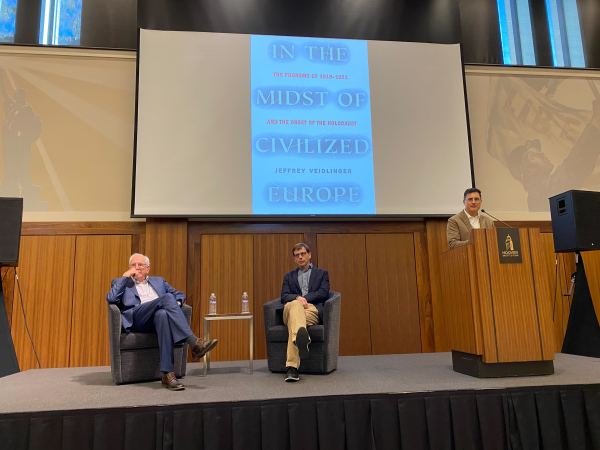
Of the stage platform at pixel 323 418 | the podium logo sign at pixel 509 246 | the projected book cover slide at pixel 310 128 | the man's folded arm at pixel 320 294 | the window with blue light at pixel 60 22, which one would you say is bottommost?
A: the stage platform at pixel 323 418

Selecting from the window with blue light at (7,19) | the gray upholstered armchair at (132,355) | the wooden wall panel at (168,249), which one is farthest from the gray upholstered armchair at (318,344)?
the window with blue light at (7,19)

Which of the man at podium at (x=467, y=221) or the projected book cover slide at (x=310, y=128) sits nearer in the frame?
the man at podium at (x=467, y=221)

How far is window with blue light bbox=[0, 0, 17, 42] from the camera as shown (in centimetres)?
462

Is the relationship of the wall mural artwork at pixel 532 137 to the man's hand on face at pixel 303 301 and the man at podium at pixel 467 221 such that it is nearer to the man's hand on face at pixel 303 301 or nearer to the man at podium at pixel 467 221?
the man at podium at pixel 467 221

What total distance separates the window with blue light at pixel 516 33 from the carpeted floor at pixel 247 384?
3.54 m

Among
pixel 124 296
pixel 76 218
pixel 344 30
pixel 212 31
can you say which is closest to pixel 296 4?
pixel 344 30

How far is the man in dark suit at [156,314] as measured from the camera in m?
2.82

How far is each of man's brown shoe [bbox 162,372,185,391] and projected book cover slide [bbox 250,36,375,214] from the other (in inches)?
79.0

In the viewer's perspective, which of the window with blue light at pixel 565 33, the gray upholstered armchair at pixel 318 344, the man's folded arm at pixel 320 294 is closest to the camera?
the gray upholstered armchair at pixel 318 344

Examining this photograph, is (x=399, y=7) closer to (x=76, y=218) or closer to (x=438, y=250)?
(x=438, y=250)

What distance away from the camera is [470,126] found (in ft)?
16.7

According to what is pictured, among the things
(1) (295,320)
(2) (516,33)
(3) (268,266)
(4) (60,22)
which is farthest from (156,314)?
(2) (516,33)

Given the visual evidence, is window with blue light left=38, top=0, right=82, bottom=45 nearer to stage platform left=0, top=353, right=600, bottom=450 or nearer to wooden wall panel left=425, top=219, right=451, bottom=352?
stage platform left=0, top=353, right=600, bottom=450

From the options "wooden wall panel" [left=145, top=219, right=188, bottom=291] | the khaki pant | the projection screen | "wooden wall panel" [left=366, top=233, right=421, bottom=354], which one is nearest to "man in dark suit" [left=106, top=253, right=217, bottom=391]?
the khaki pant
